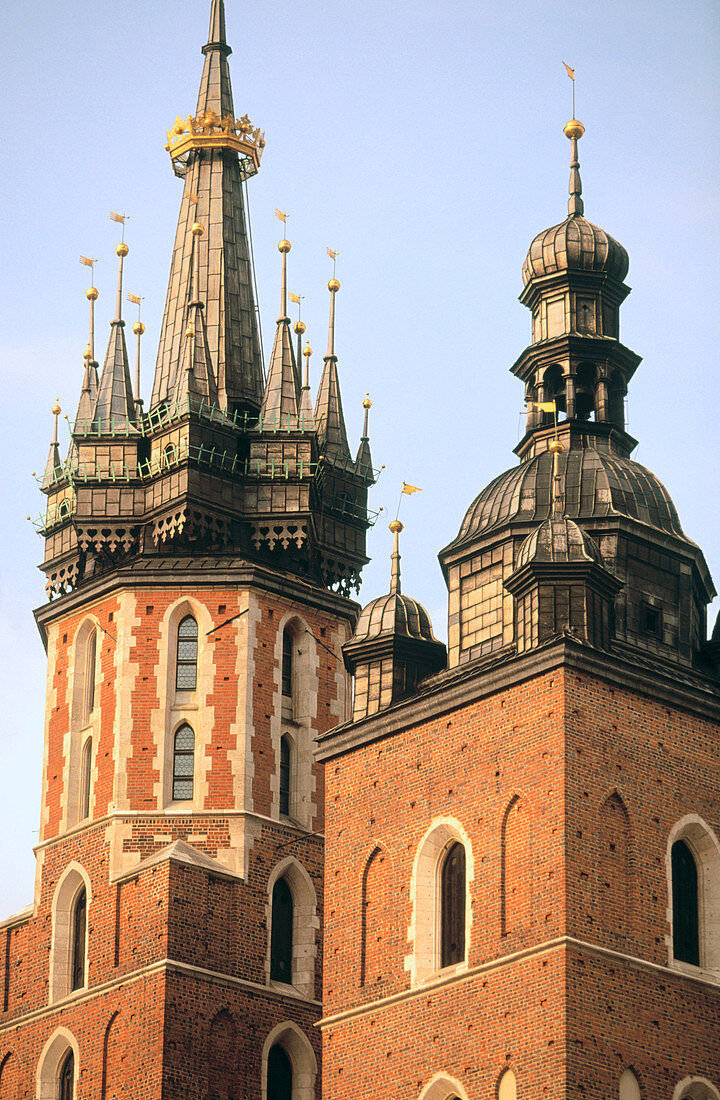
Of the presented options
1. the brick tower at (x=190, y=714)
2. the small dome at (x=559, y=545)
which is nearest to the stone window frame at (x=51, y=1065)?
the brick tower at (x=190, y=714)

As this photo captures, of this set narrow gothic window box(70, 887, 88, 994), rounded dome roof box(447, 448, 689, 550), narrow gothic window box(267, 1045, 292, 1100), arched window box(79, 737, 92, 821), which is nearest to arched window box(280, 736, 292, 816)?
arched window box(79, 737, 92, 821)

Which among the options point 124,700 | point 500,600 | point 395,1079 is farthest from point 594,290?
point 395,1079

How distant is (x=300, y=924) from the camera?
74938mm

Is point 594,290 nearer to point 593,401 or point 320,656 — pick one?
point 593,401

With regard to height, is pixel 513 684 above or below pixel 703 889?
above

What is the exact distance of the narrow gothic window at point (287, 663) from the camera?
3046 inches

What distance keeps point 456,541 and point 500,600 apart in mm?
2473

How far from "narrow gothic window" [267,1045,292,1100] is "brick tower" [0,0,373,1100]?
0.05 m

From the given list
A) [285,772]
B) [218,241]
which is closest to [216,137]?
[218,241]

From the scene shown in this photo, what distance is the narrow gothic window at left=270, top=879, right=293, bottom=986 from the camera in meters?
74.2

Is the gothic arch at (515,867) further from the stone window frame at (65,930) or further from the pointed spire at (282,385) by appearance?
the pointed spire at (282,385)

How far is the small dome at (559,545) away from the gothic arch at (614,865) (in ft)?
16.7

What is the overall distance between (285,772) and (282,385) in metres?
9.85

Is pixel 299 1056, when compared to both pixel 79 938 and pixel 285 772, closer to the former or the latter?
pixel 79 938
